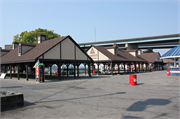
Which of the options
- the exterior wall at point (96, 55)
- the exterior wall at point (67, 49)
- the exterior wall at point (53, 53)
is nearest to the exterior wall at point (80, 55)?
the exterior wall at point (67, 49)

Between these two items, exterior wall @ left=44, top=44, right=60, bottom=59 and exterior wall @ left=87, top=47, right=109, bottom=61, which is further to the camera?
exterior wall @ left=87, top=47, right=109, bottom=61

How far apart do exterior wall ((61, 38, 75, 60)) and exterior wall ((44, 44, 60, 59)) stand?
800 millimetres

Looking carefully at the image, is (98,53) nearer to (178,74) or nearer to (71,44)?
(71,44)

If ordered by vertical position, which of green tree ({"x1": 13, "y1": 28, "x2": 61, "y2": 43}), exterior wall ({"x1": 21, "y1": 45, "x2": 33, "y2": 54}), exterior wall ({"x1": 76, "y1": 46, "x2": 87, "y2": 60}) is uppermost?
green tree ({"x1": 13, "y1": 28, "x2": 61, "y2": 43})

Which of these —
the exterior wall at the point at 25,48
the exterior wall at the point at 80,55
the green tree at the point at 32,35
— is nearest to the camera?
the exterior wall at the point at 80,55

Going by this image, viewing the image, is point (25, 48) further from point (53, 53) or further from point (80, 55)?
A: point (80, 55)

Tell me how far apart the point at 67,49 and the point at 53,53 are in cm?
262

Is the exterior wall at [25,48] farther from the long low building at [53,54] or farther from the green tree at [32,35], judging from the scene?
the green tree at [32,35]

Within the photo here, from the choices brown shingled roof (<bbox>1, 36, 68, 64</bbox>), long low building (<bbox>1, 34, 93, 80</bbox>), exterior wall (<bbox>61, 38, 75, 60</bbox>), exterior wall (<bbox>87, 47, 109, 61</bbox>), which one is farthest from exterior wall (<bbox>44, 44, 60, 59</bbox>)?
exterior wall (<bbox>87, 47, 109, 61</bbox>)

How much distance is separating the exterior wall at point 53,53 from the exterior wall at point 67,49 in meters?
0.80

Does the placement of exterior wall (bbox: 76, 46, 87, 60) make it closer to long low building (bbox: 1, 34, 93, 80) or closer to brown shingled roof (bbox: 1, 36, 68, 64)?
long low building (bbox: 1, 34, 93, 80)

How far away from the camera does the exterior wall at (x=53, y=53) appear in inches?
874

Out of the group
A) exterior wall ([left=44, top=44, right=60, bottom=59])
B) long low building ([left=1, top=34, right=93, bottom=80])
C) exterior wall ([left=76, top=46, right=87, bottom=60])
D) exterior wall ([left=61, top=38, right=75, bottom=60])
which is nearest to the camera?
long low building ([left=1, top=34, right=93, bottom=80])

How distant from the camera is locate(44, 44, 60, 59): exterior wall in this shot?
2219 centimetres
